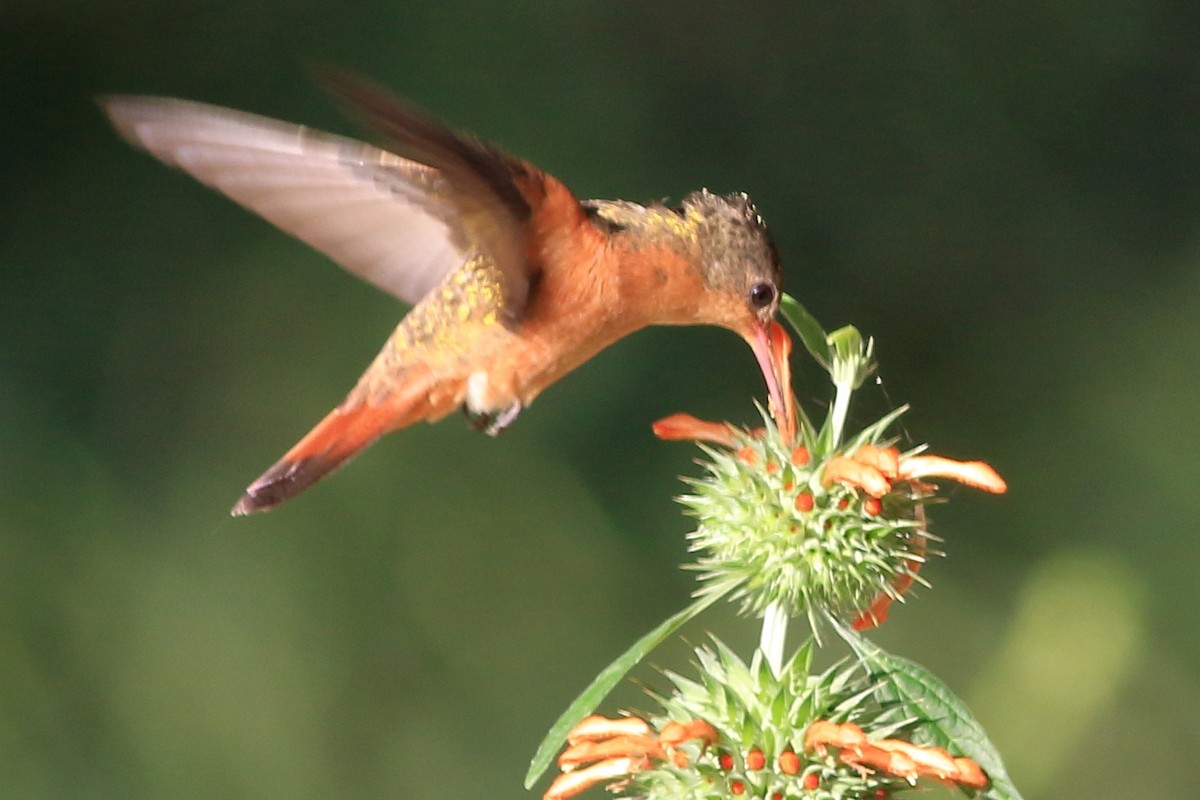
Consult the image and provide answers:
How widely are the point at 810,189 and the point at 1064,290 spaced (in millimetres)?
476

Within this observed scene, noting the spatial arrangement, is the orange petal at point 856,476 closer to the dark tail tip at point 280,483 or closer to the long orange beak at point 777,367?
the long orange beak at point 777,367

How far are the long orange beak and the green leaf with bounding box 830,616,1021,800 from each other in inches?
6.8

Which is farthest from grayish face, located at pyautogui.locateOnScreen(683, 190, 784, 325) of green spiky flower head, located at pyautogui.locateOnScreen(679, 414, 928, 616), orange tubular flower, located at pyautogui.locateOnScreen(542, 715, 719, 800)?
orange tubular flower, located at pyautogui.locateOnScreen(542, 715, 719, 800)

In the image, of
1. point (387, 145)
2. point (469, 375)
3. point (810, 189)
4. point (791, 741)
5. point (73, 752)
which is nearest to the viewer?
point (387, 145)

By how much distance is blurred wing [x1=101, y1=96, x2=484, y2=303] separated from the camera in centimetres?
75

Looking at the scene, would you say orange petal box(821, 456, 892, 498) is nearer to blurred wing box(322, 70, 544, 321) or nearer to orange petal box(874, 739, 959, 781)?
orange petal box(874, 739, 959, 781)

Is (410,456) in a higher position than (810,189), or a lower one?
lower

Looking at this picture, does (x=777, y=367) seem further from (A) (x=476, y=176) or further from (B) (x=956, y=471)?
(A) (x=476, y=176)

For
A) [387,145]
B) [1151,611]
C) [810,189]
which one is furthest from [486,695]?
[387,145]

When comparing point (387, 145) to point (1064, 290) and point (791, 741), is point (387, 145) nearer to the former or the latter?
point (791, 741)

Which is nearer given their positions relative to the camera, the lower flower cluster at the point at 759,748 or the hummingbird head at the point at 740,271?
the lower flower cluster at the point at 759,748

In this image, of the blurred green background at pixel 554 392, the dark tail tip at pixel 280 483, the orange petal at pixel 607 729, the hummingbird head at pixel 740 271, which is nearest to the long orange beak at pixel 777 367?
the hummingbird head at pixel 740 271

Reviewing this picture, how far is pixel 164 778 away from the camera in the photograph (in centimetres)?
184

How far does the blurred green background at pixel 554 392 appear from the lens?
6.12ft
